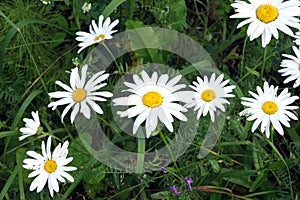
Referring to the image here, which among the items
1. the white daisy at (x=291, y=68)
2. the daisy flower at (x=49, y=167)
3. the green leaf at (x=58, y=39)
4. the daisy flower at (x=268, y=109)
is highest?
the green leaf at (x=58, y=39)

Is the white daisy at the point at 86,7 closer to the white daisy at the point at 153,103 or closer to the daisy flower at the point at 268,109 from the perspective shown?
the white daisy at the point at 153,103

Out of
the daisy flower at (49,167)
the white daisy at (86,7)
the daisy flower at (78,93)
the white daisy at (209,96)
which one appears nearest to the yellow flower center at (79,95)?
the daisy flower at (78,93)

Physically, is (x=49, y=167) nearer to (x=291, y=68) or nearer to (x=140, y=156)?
(x=140, y=156)

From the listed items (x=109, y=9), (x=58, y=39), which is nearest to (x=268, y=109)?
(x=109, y=9)

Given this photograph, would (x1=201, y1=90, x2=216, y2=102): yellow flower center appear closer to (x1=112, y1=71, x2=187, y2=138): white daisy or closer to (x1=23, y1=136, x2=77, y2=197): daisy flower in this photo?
(x1=112, y1=71, x2=187, y2=138): white daisy

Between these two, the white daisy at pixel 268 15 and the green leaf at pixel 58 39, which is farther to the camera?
the green leaf at pixel 58 39

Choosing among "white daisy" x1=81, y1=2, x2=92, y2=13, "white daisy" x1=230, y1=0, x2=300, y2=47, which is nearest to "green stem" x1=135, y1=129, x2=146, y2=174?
"white daisy" x1=230, y1=0, x2=300, y2=47

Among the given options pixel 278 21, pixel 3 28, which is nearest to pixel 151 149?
pixel 278 21
